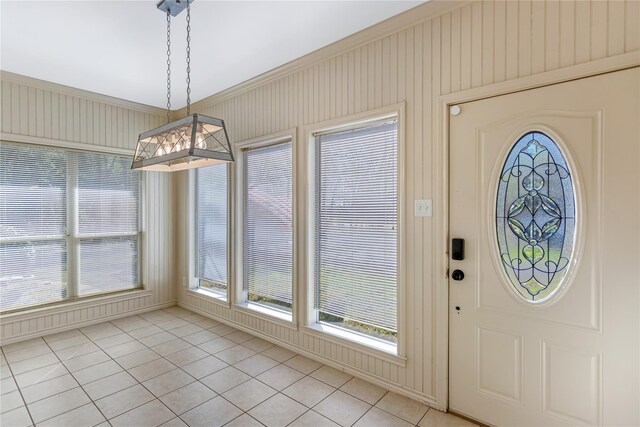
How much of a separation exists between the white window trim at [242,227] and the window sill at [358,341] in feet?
1.02

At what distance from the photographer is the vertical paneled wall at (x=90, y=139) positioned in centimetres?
360

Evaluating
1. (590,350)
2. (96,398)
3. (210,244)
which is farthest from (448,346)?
(210,244)

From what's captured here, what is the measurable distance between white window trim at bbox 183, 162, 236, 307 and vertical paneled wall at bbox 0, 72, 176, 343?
446 millimetres

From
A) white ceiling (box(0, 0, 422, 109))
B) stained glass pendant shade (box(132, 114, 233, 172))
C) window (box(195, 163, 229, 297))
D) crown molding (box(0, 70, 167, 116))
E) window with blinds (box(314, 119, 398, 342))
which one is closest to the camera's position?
stained glass pendant shade (box(132, 114, 233, 172))

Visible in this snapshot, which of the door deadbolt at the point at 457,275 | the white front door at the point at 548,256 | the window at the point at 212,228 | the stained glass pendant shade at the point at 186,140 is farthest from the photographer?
the window at the point at 212,228

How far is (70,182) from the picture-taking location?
4.01m

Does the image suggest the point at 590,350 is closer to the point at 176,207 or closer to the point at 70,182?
the point at 176,207

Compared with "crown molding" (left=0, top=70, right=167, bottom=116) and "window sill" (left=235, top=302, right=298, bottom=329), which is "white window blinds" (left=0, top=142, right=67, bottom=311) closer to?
"crown molding" (left=0, top=70, right=167, bottom=116)

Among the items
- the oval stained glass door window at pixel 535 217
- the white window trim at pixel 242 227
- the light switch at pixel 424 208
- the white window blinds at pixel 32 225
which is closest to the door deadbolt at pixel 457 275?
the oval stained glass door window at pixel 535 217

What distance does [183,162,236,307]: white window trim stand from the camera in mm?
4043

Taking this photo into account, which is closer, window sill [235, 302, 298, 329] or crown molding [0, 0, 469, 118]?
crown molding [0, 0, 469, 118]

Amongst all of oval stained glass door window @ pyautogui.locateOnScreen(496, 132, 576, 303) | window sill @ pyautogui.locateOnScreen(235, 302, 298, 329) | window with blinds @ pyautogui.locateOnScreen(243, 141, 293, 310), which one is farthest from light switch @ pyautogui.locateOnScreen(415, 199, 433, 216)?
window sill @ pyautogui.locateOnScreen(235, 302, 298, 329)

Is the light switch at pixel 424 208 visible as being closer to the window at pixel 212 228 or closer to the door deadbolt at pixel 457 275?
the door deadbolt at pixel 457 275

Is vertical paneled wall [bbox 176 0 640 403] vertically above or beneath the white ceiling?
beneath
